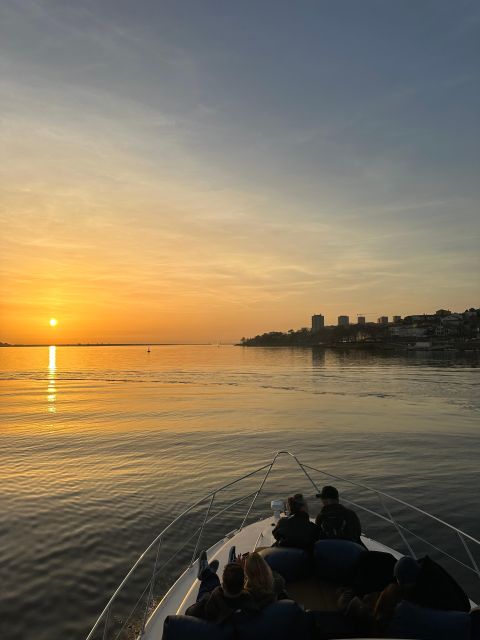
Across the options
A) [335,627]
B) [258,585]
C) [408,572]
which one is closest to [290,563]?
[335,627]

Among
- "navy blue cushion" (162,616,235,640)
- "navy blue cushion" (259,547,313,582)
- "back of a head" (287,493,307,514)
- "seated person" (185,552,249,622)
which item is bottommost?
"navy blue cushion" (259,547,313,582)

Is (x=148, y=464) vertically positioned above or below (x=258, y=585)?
below

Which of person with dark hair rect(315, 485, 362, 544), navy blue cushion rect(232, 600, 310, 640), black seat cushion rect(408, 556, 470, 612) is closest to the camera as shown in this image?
navy blue cushion rect(232, 600, 310, 640)

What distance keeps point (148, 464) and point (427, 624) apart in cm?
2268

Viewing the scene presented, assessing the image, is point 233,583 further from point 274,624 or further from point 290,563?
point 290,563

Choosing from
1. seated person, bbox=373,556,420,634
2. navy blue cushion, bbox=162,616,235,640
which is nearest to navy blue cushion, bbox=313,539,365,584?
seated person, bbox=373,556,420,634

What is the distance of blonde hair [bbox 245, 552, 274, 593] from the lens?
5609 mm

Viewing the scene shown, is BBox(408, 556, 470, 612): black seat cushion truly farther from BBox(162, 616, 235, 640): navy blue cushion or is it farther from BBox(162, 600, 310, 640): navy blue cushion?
BBox(162, 616, 235, 640): navy blue cushion

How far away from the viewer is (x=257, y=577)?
5.66 metres

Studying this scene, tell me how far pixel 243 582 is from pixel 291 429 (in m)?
34.4

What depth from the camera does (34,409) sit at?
5319 centimetres

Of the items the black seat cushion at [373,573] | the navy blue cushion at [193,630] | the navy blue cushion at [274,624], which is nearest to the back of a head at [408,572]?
the black seat cushion at [373,573]

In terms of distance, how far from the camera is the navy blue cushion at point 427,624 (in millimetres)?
5621

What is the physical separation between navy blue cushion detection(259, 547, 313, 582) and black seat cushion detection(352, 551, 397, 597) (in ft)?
3.68
